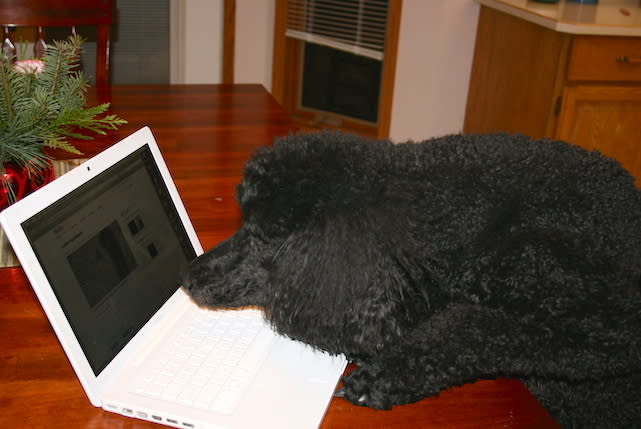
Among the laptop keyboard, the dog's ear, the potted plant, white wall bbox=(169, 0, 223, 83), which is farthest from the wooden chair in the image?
white wall bbox=(169, 0, 223, 83)

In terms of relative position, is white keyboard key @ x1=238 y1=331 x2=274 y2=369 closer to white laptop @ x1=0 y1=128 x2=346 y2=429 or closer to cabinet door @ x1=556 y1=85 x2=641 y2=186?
white laptop @ x1=0 y1=128 x2=346 y2=429

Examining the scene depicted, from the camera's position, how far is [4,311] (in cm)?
99

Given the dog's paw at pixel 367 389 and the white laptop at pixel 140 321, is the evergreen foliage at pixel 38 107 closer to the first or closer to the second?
the white laptop at pixel 140 321

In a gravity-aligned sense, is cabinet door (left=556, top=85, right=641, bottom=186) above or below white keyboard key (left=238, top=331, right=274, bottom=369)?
above

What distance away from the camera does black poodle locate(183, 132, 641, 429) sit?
0.80 meters

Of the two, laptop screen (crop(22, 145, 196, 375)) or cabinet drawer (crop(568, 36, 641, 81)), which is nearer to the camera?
laptop screen (crop(22, 145, 196, 375))

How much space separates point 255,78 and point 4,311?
2663 millimetres

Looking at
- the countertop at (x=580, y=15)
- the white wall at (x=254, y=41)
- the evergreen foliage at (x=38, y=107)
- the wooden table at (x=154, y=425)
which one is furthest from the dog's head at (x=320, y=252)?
the white wall at (x=254, y=41)

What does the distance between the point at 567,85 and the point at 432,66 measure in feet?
2.60

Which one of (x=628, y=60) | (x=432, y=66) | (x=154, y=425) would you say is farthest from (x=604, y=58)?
(x=154, y=425)

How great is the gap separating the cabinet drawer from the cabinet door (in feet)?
0.16

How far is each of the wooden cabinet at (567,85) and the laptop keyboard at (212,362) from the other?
6.44 ft

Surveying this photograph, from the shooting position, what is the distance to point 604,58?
8.26 ft

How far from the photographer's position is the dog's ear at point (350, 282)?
775 mm
